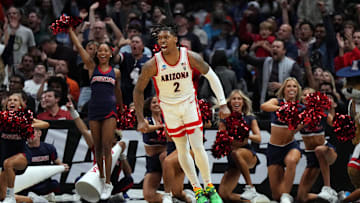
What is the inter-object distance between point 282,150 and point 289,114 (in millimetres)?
645

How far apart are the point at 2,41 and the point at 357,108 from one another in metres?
6.84

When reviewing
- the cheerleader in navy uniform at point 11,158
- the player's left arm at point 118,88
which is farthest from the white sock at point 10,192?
the player's left arm at point 118,88

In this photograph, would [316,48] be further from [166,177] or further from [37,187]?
[37,187]

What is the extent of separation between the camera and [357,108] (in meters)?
9.05

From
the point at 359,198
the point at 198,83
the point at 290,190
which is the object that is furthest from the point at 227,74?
the point at 359,198

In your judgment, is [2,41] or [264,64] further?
[2,41]

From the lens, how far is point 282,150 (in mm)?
9602

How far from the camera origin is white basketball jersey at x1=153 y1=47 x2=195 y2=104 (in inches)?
296

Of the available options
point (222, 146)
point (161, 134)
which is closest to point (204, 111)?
point (222, 146)

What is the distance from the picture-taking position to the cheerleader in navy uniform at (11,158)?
9.08 metres

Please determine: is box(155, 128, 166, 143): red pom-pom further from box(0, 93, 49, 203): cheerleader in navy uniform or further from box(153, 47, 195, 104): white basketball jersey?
box(153, 47, 195, 104): white basketball jersey

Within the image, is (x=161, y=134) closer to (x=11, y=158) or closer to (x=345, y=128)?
(x=11, y=158)

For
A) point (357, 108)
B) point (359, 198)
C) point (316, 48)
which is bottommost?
point (359, 198)

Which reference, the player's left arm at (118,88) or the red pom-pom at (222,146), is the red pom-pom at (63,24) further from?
the red pom-pom at (222,146)
